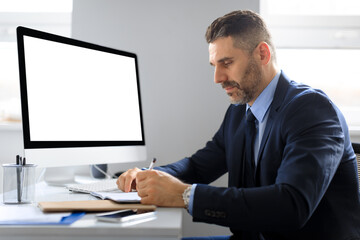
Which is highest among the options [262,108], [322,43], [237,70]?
[322,43]

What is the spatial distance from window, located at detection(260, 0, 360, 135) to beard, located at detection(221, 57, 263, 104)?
2.87ft

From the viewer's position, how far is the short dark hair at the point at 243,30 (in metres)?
1.42

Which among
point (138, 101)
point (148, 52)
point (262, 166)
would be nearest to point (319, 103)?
point (262, 166)

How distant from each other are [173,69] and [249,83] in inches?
27.0

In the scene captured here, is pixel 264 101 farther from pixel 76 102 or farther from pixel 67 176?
pixel 67 176

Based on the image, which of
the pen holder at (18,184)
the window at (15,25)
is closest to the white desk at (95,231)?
the pen holder at (18,184)

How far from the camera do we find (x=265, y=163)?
4.12 ft

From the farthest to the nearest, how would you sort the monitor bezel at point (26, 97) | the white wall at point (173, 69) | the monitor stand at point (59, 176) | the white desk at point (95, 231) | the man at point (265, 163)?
1. the white wall at point (173, 69)
2. the monitor stand at point (59, 176)
3. the monitor bezel at point (26, 97)
4. the man at point (265, 163)
5. the white desk at point (95, 231)

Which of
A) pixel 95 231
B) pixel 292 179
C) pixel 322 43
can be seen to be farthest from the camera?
pixel 322 43

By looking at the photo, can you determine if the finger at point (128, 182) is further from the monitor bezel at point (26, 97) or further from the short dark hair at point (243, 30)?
the short dark hair at point (243, 30)

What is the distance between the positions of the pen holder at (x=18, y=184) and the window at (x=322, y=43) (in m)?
1.50

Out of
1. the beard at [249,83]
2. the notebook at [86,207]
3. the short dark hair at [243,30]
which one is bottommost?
the notebook at [86,207]

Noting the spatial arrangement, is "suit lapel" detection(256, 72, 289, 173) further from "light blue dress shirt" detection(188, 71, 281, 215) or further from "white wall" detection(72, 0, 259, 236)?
"white wall" detection(72, 0, 259, 236)

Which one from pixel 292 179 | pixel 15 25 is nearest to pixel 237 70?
pixel 292 179
